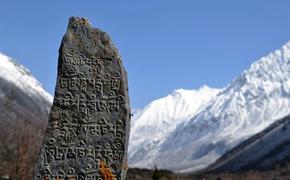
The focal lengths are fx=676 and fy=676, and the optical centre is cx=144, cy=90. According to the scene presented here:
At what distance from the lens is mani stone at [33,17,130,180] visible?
489 inches

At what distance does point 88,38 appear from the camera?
12.9m

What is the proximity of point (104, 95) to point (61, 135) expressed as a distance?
1.08m

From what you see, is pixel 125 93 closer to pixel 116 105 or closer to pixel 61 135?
pixel 116 105

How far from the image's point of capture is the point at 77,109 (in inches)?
494

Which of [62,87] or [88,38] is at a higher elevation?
[88,38]

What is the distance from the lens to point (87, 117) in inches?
493

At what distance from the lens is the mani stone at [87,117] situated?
40.8ft

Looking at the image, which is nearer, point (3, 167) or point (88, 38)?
point (88, 38)

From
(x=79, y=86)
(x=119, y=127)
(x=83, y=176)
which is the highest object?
(x=79, y=86)

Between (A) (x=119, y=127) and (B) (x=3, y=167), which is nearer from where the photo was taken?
(A) (x=119, y=127)

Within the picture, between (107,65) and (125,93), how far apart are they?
0.63 m

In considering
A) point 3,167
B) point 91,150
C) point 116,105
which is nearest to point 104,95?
point 116,105

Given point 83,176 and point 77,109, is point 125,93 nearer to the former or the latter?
point 77,109

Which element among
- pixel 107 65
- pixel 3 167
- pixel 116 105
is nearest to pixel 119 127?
pixel 116 105
